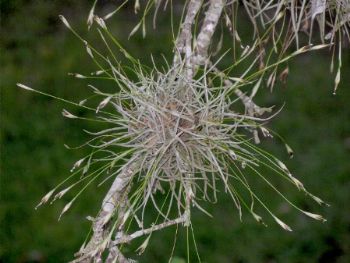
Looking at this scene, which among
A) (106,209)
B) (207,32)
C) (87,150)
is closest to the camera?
(106,209)

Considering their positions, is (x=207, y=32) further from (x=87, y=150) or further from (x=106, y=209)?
(x=87, y=150)

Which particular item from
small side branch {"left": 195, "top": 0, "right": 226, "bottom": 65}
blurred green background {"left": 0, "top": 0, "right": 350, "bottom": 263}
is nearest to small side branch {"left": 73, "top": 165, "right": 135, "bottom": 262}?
small side branch {"left": 195, "top": 0, "right": 226, "bottom": 65}

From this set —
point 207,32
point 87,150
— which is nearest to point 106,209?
point 207,32

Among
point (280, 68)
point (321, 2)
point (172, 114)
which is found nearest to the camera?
point (172, 114)

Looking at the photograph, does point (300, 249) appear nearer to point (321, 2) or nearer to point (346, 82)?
point (346, 82)

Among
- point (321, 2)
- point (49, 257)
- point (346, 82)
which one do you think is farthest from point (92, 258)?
point (346, 82)

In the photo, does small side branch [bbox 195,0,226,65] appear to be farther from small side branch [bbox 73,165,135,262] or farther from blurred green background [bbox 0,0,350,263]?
blurred green background [bbox 0,0,350,263]

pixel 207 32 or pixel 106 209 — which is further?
pixel 207 32

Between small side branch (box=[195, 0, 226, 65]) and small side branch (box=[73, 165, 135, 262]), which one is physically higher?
small side branch (box=[195, 0, 226, 65])

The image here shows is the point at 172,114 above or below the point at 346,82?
above
